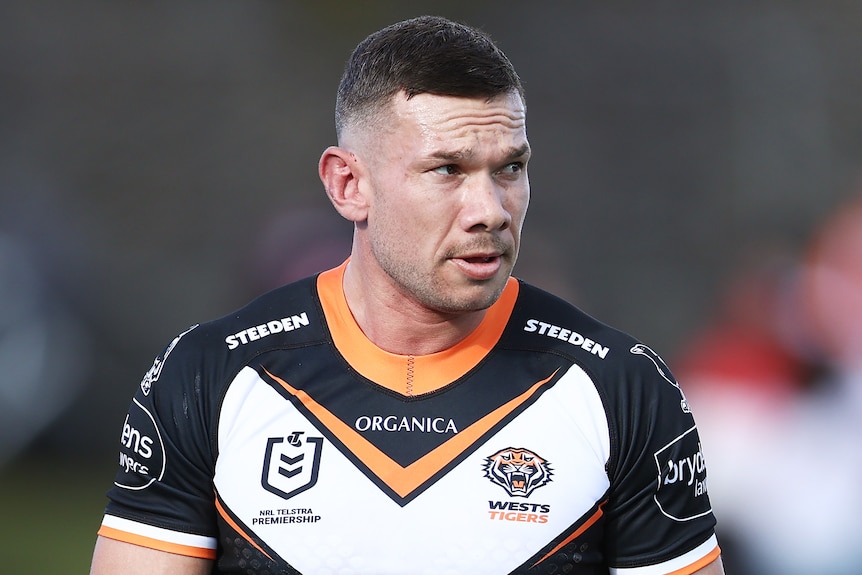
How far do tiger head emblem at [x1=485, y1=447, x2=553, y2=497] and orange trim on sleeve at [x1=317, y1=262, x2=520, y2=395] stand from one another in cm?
26

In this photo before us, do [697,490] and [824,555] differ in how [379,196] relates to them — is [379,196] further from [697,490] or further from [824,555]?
[824,555]

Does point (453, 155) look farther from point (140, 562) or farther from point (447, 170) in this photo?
point (140, 562)

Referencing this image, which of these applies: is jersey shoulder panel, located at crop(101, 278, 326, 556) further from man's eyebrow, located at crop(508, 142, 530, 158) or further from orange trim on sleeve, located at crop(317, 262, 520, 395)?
man's eyebrow, located at crop(508, 142, 530, 158)

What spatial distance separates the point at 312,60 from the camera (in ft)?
33.8

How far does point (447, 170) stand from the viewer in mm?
3002

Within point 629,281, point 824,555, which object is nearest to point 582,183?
point 629,281

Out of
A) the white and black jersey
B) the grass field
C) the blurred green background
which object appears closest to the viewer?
the white and black jersey

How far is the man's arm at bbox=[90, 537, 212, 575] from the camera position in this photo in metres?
3.03

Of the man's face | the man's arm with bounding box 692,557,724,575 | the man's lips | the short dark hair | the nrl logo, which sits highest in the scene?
the short dark hair

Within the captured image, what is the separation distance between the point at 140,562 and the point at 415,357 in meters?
0.84

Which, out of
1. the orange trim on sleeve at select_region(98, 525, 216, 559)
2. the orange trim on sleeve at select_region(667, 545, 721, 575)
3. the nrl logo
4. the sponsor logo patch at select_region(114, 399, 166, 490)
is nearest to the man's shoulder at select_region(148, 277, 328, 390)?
the sponsor logo patch at select_region(114, 399, 166, 490)

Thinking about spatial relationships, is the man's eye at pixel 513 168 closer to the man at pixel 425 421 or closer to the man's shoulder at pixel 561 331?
the man at pixel 425 421

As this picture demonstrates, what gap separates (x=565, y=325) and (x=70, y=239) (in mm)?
7118

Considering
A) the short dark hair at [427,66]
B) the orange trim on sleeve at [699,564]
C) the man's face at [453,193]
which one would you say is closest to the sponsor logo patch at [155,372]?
the man's face at [453,193]
